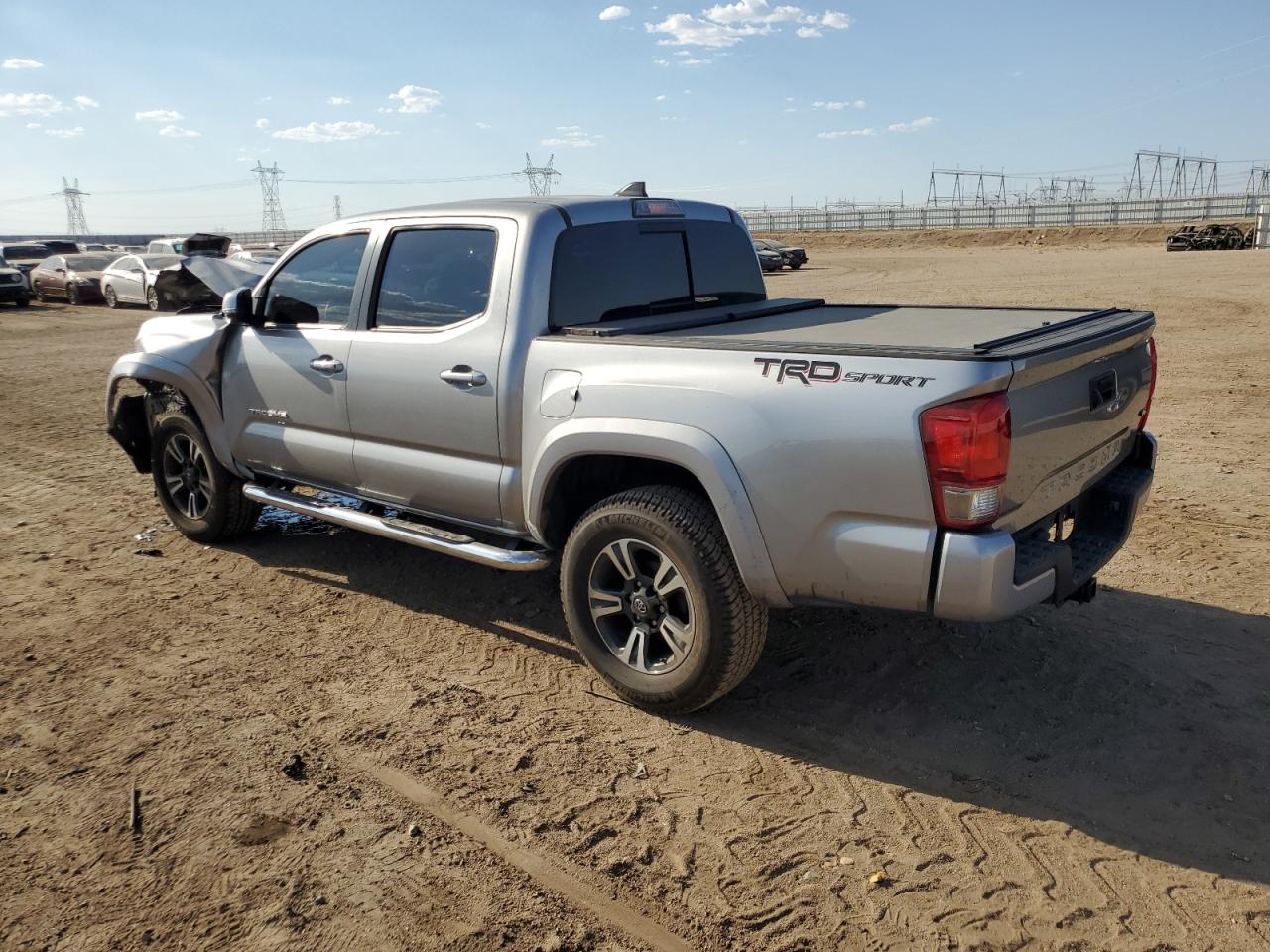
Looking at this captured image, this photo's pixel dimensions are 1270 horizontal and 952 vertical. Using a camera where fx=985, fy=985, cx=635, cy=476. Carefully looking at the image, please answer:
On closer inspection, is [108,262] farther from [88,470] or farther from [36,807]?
[36,807]

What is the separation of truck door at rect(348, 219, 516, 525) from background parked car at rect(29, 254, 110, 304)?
26.1 meters

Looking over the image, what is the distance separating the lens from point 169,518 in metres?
6.47

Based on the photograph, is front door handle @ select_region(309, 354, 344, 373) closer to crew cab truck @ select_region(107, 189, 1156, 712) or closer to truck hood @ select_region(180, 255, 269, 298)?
crew cab truck @ select_region(107, 189, 1156, 712)

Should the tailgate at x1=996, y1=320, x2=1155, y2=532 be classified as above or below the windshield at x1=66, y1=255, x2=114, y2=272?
below

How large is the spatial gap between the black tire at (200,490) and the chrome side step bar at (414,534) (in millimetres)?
388

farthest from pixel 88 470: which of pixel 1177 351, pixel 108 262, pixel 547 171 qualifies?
pixel 547 171

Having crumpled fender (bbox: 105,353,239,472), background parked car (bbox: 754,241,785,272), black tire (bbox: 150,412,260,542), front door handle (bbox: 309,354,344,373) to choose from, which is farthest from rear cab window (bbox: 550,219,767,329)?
background parked car (bbox: 754,241,785,272)

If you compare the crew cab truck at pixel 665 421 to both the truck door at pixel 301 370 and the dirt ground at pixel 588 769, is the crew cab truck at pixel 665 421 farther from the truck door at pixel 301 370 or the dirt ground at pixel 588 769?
the dirt ground at pixel 588 769

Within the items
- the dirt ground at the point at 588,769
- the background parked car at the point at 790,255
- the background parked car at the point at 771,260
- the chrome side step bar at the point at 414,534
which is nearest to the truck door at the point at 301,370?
the chrome side step bar at the point at 414,534

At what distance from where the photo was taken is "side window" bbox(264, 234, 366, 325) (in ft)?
16.3

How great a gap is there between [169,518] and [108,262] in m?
25.5

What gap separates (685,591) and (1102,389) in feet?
5.64

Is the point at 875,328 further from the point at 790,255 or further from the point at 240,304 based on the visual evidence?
the point at 790,255

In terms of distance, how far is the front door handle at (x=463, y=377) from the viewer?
13.9 ft
